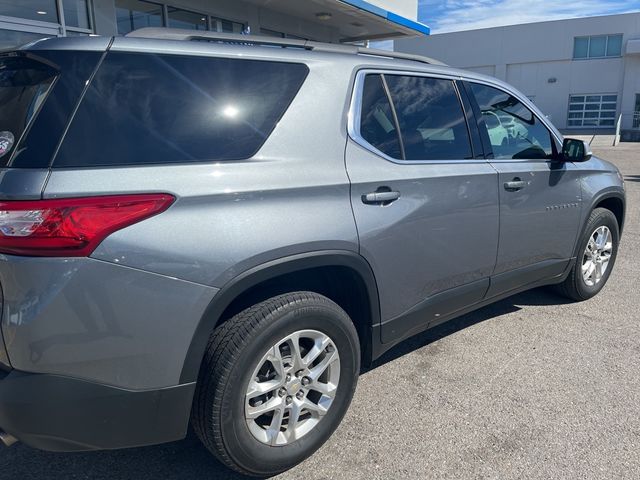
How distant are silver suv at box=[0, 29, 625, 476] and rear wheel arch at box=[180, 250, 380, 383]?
0.01 metres

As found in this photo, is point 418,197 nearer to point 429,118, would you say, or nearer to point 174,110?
point 429,118

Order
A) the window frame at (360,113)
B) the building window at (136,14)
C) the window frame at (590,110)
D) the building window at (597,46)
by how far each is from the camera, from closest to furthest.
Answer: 1. the window frame at (360,113)
2. the building window at (136,14)
3. the building window at (597,46)
4. the window frame at (590,110)

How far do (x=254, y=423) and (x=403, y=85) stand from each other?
1988 mm

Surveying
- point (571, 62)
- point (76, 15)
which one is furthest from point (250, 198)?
point (571, 62)

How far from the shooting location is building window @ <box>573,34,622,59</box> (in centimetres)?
3916

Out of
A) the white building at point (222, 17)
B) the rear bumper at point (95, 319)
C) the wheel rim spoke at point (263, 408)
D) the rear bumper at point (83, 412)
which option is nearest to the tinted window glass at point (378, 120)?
the rear bumper at point (95, 319)

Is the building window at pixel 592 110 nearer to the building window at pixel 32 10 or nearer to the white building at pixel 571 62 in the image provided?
the white building at pixel 571 62

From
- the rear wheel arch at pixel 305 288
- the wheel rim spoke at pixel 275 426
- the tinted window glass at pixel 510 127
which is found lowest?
the wheel rim spoke at pixel 275 426

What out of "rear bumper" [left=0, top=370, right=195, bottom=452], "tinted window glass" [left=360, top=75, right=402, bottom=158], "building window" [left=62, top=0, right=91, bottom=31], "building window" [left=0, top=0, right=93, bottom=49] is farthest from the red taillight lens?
"building window" [left=62, top=0, right=91, bottom=31]

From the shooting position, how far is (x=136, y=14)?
970 centimetres

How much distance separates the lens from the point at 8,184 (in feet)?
6.05

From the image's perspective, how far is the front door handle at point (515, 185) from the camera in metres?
3.50

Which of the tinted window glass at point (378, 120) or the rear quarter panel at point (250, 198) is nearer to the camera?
the rear quarter panel at point (250, 198)

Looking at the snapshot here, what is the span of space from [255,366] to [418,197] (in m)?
1.27
